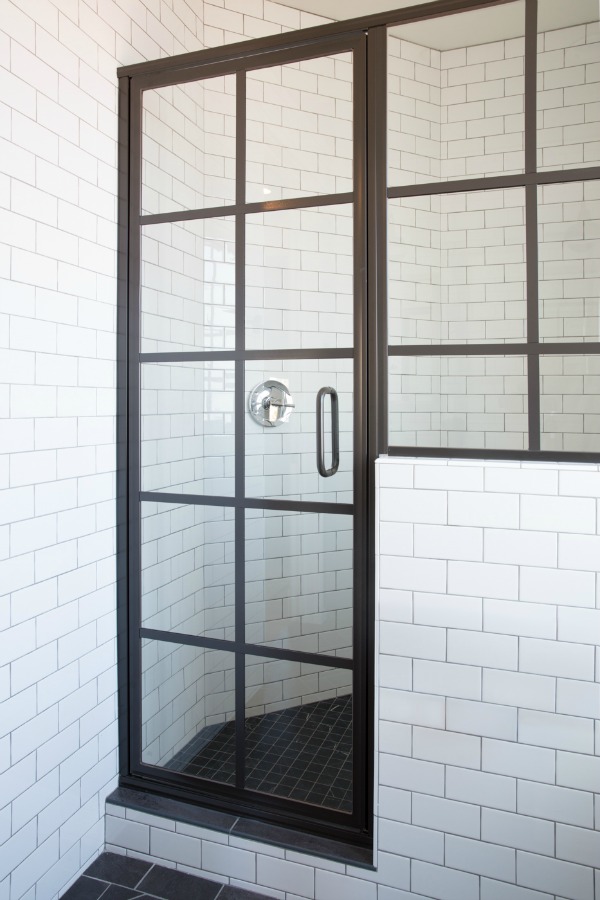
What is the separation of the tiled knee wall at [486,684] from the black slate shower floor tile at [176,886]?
1.34 feet

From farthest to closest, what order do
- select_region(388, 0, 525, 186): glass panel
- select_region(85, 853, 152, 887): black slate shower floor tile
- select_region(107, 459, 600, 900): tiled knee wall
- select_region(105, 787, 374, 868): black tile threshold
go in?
select_region(85, 853, 152, 887): black slate shower floor tile
select_region(105, 787, 374, 868): black tile threshold
select_region(388, 0, 525, 186): glass panel
select_region(107, 459, 600, 900): tiled knee wall

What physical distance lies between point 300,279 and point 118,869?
1.87m

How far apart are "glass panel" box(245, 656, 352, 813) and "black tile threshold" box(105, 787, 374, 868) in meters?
0.09

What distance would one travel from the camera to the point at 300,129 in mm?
1641

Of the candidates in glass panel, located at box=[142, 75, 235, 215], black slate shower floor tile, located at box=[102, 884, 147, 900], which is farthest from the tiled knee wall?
glass panel, located at box=[142, 75, 235, 215]

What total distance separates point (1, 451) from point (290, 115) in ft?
4.04

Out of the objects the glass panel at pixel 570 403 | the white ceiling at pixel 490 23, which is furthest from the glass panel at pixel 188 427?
the white ceiling at pixel 490 23

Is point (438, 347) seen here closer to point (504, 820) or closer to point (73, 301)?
point (73, 301)

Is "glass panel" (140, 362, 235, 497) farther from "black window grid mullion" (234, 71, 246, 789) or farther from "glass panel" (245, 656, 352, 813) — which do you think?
"glass panel" (245, 656, 352, 813)

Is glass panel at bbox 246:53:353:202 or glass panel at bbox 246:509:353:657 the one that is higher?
glass panel at bbox 246:53:353:202

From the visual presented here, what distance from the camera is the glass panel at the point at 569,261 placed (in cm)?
141

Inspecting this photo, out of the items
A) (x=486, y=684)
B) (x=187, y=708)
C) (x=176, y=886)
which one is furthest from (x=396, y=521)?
(x=176, y=886)

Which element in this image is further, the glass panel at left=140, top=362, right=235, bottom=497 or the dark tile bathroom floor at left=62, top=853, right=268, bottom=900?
the glass panel at left=140, top=362, right=235, bottom=497

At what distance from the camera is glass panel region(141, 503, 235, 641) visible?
1.78 m
